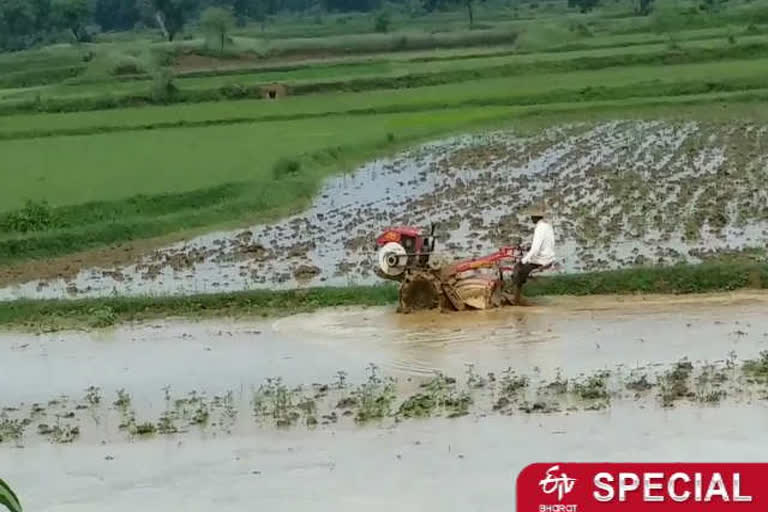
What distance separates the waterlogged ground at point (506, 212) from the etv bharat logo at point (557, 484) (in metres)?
7.03

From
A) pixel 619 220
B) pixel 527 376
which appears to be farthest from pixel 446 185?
pixel 527 376

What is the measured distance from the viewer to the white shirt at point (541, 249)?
373 inches

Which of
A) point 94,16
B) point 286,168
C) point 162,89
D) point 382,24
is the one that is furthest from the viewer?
point 94,16

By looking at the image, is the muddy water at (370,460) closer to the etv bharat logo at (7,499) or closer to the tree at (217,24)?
the etv bharat logo at (7,499)

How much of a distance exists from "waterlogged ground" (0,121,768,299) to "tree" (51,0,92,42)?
34.9m

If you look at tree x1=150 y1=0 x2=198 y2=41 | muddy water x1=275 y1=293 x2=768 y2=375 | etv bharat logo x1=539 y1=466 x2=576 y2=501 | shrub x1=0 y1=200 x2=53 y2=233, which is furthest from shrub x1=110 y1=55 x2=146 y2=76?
etv bharat logo x1=539 y1=466 x2=576 y2=501

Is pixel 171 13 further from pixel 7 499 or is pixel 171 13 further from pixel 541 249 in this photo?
pixel 7 499

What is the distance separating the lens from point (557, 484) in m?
4.03

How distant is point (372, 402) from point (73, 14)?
46.8 meters

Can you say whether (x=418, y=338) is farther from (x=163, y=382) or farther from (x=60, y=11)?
(x=60, y=11)

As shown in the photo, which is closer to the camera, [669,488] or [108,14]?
[669,488]

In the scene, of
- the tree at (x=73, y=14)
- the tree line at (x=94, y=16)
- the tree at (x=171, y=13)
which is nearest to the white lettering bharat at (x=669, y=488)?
the tree line at (x=94, y=16)

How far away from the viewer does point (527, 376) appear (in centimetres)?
809

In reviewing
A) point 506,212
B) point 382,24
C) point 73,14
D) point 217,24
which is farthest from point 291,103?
point 73,14
